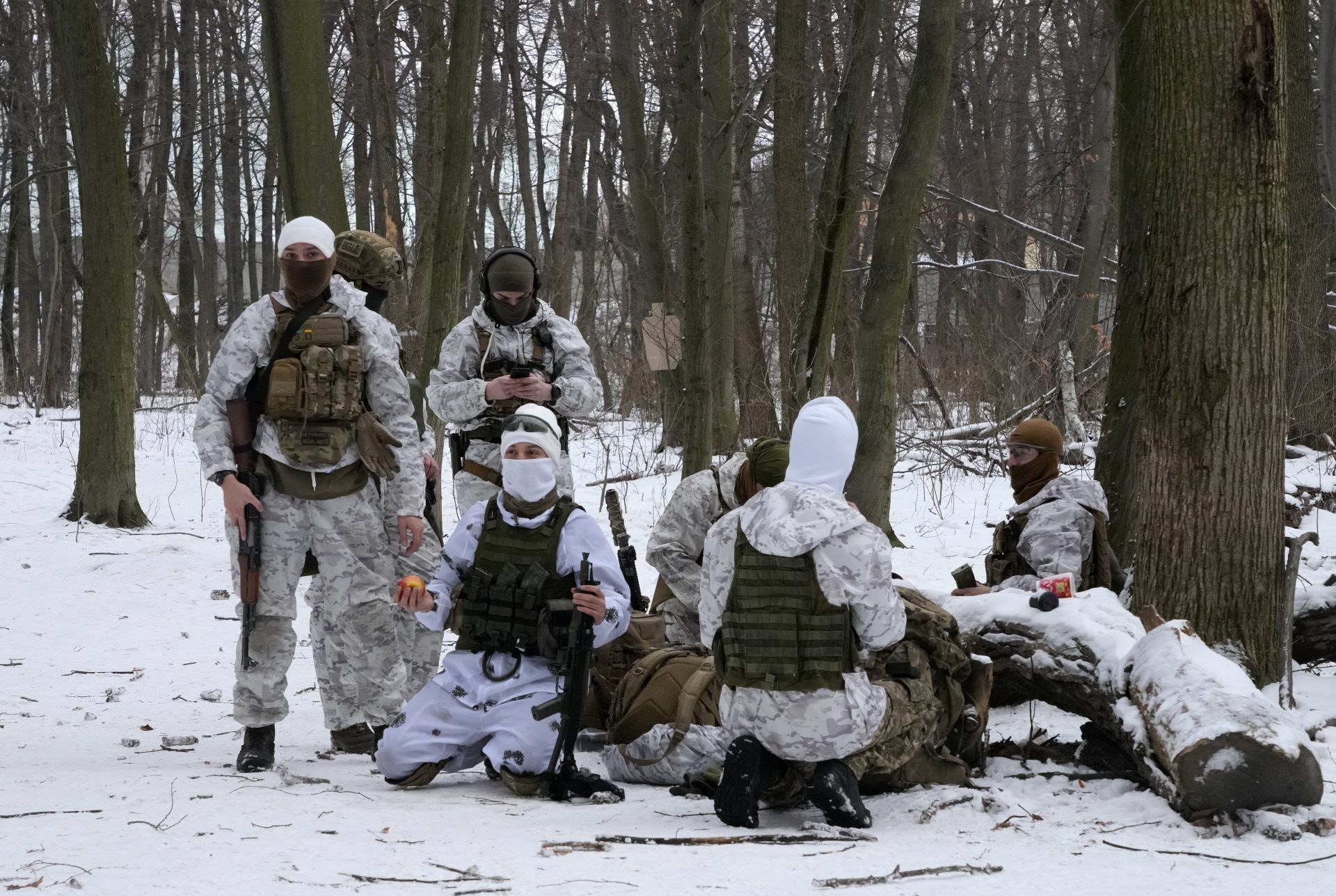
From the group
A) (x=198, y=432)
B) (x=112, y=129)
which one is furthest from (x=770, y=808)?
(x=112, y=129)

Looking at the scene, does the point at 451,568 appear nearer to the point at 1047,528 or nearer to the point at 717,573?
the point at 717,573

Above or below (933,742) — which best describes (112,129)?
above

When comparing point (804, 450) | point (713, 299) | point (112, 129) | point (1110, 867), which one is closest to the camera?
point (1110, 867)

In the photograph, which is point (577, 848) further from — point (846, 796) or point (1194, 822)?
point (1194, 822)

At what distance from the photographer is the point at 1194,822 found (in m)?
3.26

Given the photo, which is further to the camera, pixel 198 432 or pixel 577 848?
pixel 198 432

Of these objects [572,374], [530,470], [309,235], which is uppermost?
[309,235]

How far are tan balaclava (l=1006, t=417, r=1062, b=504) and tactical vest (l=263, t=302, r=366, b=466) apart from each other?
111 inches

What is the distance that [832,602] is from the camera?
3543 mm

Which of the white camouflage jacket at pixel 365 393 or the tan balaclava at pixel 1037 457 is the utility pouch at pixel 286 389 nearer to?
the white camouflage jacket at pixel 365 393

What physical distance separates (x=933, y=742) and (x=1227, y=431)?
149 cm

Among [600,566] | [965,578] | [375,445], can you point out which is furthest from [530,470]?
[965,578]

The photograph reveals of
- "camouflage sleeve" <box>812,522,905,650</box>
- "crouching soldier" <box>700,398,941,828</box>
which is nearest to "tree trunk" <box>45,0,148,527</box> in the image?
"crouching soldier" <box>700,398,941,828</box>

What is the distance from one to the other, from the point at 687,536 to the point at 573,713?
50.1 inches
